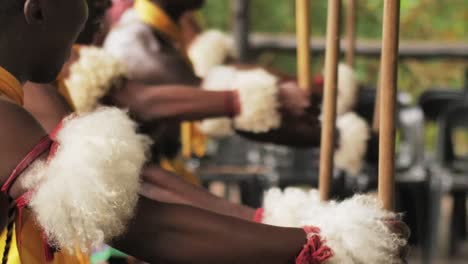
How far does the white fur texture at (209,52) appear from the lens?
12.9 ft

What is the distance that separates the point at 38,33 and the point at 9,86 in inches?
4.1

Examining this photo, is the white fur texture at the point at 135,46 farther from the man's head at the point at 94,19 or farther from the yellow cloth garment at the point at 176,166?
the yellow cloth garment at the point at 176,166

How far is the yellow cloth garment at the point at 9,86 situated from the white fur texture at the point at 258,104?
4.35ft

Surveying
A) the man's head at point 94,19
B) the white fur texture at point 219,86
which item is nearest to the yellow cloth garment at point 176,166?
the white fur texture at point 219,86

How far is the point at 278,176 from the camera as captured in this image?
5328mm

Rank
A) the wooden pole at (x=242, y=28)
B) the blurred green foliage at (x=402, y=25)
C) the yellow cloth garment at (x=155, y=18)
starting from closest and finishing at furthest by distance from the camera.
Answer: the yellow cloth garment at (x=155, y=18), the wooden pole at (x=242, y=28), the blurred green foliage at (x=402, y=25)

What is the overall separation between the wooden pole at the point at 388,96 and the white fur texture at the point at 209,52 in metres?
2.14

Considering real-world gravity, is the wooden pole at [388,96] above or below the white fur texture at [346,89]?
above

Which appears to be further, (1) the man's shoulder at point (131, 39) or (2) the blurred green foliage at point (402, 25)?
(2) the blurred green foliage at point (402, 25)

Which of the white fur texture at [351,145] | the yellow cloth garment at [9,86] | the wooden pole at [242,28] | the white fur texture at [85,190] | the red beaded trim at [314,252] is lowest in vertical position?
the wooden pole at [242,28]

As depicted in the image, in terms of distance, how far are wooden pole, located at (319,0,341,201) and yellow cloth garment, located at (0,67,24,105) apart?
23.6 inches

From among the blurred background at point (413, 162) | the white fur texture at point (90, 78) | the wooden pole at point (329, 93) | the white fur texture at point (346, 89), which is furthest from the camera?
the blurred background at point (413, 162)

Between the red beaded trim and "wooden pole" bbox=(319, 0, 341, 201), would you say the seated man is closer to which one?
the red beaded trim

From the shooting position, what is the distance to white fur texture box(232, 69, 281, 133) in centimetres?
306
